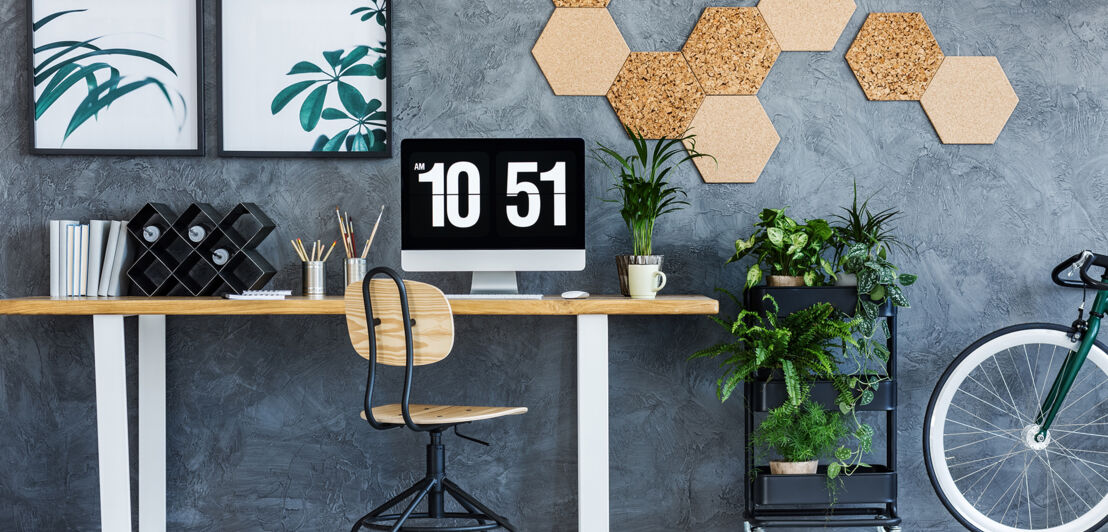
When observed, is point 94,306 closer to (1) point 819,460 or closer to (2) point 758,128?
(2) point 758,128

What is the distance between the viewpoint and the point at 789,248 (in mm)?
2234

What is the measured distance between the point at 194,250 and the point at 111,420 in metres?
0.54

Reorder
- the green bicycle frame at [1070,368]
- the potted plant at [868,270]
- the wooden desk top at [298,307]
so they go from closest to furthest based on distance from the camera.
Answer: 1. the wooden desk top at [298,307]
2. the potted plant at [868,270]
3. the green bicycle frame at [1070,368]

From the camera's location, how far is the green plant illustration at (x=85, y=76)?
8.17 feet

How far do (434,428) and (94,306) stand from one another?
0.96 metres

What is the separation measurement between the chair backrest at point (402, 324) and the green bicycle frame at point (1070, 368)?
1.79 metres

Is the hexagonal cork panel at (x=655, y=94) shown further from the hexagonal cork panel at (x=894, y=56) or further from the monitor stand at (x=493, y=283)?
the monitor stand at (x=493, y=283)

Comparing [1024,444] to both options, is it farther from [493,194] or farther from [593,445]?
[493,194]

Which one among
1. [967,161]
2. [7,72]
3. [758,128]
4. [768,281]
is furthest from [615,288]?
[7,72]

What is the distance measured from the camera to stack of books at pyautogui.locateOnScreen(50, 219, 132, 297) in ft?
7.57

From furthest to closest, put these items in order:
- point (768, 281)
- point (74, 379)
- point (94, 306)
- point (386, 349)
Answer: point (74, 379)
point (768, 281)
point (94, 306)
point (386, 349)

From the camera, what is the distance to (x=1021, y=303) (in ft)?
8.31

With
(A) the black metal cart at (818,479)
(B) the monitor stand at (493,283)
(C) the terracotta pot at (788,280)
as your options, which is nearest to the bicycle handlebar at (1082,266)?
(A) the black metal cart at (818,479)

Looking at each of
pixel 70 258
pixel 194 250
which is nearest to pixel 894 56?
pixel 194 250
